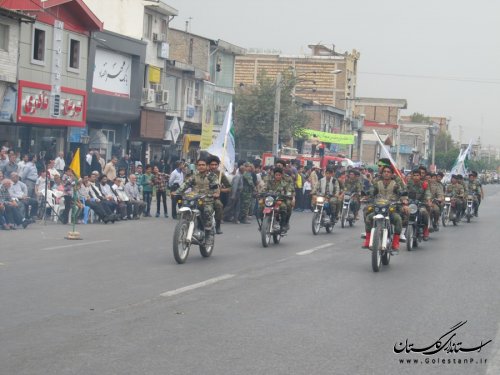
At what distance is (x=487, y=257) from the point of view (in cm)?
1834

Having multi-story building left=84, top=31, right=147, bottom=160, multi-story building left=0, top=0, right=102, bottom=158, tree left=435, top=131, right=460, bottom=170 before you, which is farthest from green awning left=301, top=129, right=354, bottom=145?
tree left=435, top=131, right=460, bottom=170

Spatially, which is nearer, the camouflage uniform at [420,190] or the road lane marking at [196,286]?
the road lane marking at [196,286]

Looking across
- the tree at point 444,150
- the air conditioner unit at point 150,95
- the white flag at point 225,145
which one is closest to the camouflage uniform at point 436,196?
the white flag at point 225,145

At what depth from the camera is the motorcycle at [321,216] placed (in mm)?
22953

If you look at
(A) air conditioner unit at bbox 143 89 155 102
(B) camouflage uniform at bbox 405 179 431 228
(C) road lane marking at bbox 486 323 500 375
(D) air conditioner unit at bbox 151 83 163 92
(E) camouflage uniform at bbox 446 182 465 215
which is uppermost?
(D) air conditioner unit at bbox 151 83 163 92

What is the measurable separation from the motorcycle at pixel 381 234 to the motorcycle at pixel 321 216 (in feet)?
23.8

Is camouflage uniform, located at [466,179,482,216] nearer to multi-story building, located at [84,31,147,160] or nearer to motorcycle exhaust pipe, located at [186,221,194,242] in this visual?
multi-story building, located at [84,31,147,160]

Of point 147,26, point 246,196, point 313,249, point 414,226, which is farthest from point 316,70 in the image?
point 313,249

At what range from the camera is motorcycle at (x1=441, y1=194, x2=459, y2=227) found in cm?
2920

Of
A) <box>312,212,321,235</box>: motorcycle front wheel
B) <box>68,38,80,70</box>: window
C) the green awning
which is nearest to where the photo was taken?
<box>312,212,321,235</box>: motorcycle front wheel

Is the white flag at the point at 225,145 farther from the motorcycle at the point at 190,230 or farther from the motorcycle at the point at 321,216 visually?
the motorcycle at the point at 190,230

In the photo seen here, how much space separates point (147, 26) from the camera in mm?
47688

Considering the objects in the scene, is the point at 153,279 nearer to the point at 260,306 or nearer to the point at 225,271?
the point at 225,271

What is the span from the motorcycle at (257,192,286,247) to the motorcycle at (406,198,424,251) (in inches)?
102
